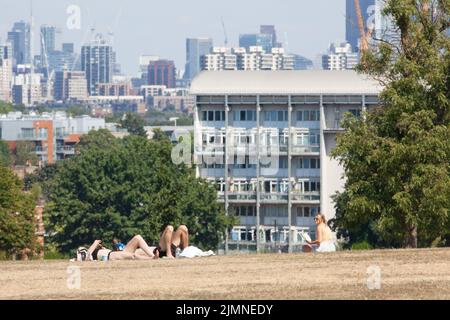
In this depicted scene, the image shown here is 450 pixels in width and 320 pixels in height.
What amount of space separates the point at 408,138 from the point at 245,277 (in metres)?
15.2

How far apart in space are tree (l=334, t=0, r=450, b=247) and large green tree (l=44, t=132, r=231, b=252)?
50248 millimetres

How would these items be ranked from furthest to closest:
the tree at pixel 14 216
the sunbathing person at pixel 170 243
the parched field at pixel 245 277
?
the tree at pixel 14 216
the sunbathing person at pixel 170 243
the parched field at pixel 245 277

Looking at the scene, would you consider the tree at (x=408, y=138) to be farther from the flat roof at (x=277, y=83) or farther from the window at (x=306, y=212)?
the window at (x=306, y=212)

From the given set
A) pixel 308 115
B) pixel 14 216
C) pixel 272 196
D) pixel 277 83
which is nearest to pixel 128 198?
pixel 14 216

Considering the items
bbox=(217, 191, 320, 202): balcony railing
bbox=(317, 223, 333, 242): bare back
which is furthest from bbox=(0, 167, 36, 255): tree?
bbox=(317, 223, 333, 242): bare back

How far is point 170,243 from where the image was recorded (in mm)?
42469

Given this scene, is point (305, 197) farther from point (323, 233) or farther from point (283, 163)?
point (323, 233)

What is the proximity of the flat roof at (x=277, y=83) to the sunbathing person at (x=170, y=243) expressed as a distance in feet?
303

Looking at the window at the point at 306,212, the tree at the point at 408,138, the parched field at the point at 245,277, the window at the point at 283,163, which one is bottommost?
the window at the point at 306,212

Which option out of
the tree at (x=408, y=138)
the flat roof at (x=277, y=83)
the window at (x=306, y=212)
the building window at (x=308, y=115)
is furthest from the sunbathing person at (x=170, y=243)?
the building window at (x=308, y=115)

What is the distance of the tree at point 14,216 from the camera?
91438 mm

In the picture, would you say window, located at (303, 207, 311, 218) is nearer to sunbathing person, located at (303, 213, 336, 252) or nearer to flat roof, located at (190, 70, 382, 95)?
flat roof, located at (190, 70, 382, 95)
